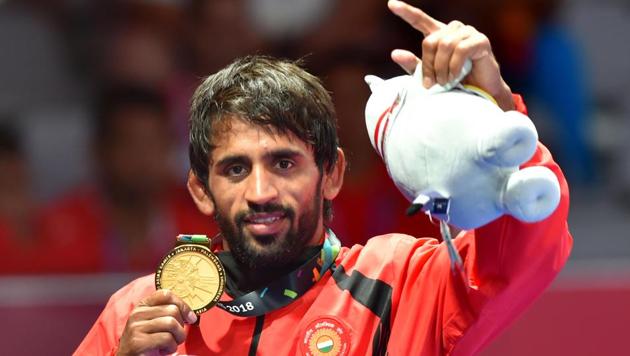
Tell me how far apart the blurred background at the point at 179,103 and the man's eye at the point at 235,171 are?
5.72ft

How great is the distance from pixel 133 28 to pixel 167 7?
0.17 metres

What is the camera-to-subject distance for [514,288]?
6.37 ft

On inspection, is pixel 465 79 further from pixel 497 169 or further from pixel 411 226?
pixel 411 226

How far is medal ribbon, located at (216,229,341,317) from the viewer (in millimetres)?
2191

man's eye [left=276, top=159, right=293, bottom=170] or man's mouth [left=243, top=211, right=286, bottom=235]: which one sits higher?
man's eye [left=276, top=159, right=293, bottom=170]

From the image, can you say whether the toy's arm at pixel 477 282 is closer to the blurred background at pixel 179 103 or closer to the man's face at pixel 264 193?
the man's face at pixel 264 193

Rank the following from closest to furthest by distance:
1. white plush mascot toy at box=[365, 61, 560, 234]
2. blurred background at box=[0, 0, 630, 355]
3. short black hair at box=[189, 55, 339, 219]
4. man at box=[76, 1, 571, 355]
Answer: white plush mascot toy at box=[365, 61, 560, 234] < man at box=[76, 1, 571, 355] < short black hair at box=[189, 55, 339, 219] < blurred background at box=[0, 0, 630, 355]

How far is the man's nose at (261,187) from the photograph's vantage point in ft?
6.88

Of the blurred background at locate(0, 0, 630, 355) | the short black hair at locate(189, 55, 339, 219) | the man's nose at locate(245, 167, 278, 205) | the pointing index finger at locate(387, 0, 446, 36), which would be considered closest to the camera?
the pointing index finger at locate(387, 0, 446, 36)

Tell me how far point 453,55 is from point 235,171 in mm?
586

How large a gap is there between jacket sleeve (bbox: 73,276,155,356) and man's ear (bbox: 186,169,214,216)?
Answer: 0.20 meters

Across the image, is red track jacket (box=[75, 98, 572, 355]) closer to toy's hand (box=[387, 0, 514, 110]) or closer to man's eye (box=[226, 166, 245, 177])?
toy's hand (box=[387, 0, 514, 110])

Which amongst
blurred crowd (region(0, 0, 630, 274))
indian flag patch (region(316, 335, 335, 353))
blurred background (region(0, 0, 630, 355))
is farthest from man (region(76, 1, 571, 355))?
blurred crowd (region(0, 0, 630, 274))

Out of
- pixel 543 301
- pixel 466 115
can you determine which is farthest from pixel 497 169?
pixel 543 301
